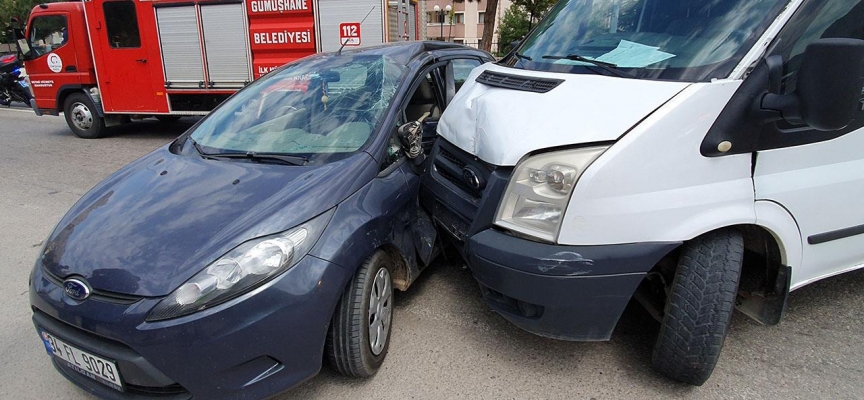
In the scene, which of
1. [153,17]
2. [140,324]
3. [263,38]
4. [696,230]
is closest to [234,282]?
[140,324]

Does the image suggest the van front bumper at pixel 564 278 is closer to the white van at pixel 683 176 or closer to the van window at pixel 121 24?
the white van at pixel 683 176

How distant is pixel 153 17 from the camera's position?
8.76m

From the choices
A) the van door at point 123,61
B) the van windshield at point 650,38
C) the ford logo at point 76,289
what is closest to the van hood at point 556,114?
the van windshield at point 650,38

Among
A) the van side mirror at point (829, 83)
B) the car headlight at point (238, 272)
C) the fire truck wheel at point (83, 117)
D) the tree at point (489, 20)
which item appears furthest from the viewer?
the tree at point (489, 20)

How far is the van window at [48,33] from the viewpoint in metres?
9.20

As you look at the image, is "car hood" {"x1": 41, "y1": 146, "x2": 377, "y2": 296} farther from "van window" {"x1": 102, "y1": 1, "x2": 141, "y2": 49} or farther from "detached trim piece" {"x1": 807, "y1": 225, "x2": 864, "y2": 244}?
"van window" {"x1": 102, "y1": 1, "x2": 141, "y2": 49}

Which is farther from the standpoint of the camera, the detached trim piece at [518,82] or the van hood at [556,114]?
the detached trim piece at [518,82]

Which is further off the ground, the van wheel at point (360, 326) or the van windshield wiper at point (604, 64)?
the van windshield wiper at point (604, 64)

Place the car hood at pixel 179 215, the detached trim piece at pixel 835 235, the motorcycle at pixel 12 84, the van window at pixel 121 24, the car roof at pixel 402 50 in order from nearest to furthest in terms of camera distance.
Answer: the car hood at pixel 179 215
the detached trim piece at pixel 835 235
the car roof at pixel 402 50
the van window at pixel 121 24
the motorcycle at pixel 12 84

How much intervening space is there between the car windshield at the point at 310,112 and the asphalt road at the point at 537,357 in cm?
116

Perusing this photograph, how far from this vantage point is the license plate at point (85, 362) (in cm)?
197

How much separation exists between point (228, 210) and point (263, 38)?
723cm

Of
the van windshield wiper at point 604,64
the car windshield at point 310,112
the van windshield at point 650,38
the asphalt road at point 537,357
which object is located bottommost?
the asphalt road at point 537,357

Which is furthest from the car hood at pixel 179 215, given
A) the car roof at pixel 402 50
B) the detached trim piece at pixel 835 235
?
the detached trim piece at pixel 835 235
